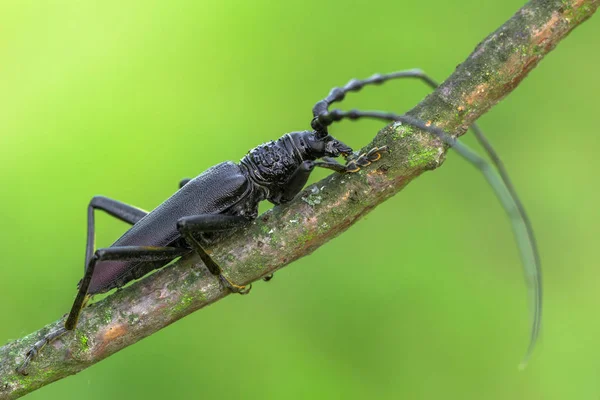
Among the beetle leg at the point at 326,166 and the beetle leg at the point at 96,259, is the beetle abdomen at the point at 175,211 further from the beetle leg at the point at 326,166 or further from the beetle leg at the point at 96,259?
the beetle leg at the point at 326,166

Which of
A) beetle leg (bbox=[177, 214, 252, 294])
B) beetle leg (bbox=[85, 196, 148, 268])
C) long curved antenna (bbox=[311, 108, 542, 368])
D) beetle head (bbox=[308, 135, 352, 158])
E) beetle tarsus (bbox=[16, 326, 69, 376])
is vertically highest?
beetle leg (bbox=[85, 196, 148, 268])

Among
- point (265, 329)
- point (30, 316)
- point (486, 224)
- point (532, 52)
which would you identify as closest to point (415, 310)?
point (486, 224)

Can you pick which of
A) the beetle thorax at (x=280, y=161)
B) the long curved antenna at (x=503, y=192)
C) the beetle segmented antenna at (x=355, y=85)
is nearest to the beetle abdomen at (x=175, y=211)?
the beetle thorax at (x=280, y=161)

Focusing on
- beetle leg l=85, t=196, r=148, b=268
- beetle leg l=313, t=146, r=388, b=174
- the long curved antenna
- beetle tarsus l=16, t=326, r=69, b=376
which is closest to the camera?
the long curved antenna

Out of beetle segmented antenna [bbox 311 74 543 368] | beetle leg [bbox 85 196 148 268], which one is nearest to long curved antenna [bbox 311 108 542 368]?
beetle segmented antenna [bbox 311 74 543 368]

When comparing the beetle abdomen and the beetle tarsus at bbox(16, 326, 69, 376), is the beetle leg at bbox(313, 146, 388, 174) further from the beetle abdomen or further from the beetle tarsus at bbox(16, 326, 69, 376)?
the beetle tarsus at bbox(16, 326, 69, 376)

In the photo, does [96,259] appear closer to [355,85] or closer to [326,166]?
[326,166]

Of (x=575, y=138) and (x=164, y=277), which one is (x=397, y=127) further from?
(x=575, y=138)
